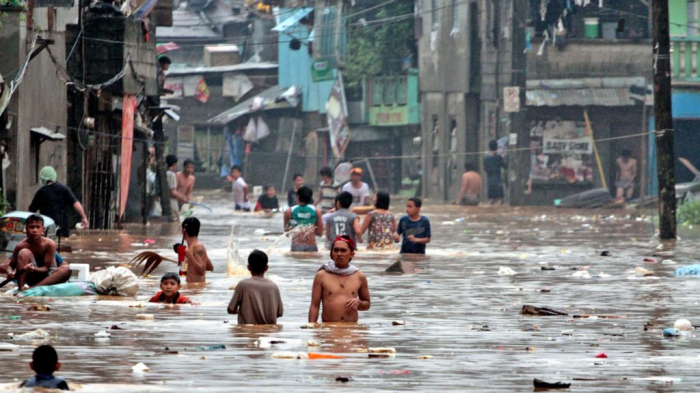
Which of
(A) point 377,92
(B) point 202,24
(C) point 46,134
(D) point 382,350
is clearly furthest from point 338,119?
(D) point 382,350

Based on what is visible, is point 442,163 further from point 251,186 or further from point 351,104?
point 251,186

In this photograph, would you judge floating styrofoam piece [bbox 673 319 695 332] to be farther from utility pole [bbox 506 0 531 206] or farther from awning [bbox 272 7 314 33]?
awning [bbox 272 7 314 33]

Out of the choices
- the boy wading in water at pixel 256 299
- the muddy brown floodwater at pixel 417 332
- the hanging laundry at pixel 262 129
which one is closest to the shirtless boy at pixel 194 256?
the muddy brown floodwater at pixel 417 332

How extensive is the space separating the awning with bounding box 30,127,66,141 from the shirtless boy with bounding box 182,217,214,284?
27.1 feet

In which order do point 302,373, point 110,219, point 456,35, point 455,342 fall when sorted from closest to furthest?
point 302,373
point 455,342
point 110,219
point 456,35

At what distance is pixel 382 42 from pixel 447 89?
577 cm

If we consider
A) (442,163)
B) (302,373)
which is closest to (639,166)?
(442,163)

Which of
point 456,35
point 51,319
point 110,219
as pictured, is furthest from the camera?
point 456,35

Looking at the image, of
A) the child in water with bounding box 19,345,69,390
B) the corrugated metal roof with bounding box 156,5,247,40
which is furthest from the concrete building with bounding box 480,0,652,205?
the child in water with bounding box 19,345,69,390

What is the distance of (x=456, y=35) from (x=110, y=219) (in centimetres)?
2223

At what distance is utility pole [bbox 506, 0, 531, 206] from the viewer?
144ft

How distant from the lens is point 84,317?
13.0 metres

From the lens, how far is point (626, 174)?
4219 cm

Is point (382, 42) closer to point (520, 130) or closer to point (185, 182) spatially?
point (520, 130)
